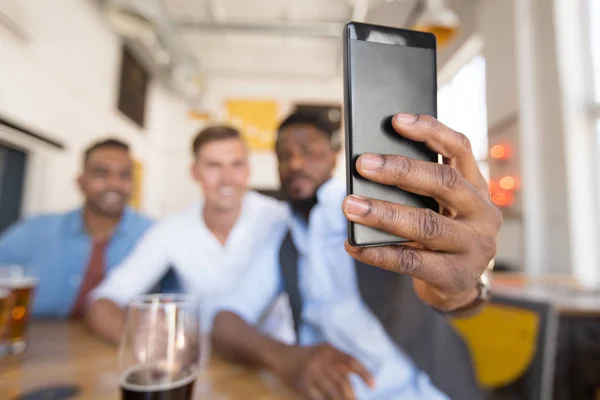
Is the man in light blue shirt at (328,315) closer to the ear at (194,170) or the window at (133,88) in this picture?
the ear at (194,170)

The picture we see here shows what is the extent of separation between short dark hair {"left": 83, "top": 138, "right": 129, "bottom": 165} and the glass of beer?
0.59 meters

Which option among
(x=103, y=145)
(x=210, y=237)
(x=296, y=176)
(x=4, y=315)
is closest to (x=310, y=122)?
(x=296, y=176)

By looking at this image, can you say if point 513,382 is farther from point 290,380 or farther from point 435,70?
point 435,70

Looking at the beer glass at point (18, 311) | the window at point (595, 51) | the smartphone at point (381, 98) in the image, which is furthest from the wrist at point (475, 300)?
the window at point (595, 51)

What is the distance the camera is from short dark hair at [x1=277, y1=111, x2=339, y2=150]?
0.67 meters

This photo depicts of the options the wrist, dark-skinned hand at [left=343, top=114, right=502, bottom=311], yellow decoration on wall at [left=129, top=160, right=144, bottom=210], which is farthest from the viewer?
yellow decoration on wall at [left=129, top=160, right=144, bottom=210]

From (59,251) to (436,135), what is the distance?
0.97m

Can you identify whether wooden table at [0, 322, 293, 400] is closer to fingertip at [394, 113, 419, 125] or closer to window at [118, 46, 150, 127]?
fingertip at [394, 113, 419, 125]

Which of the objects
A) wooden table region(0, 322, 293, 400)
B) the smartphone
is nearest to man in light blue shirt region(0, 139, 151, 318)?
wooden table region(0, 322, 293, 400)

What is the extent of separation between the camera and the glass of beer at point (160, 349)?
410 millimetres

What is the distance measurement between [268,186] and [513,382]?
1097 millimetres

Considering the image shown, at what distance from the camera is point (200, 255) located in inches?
30.6

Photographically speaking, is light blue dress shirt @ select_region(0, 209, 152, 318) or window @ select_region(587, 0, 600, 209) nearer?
light blue dress shirt @ select_region(0, 209, 152, 318)

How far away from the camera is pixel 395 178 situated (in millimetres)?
254
